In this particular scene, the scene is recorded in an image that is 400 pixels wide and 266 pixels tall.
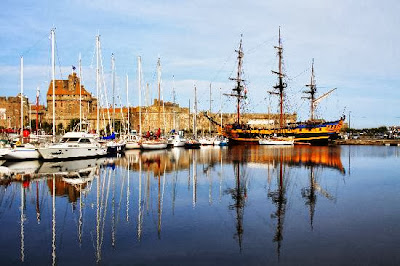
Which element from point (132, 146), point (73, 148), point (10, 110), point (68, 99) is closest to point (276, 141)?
point (132, 146)

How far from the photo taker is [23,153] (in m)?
26.7

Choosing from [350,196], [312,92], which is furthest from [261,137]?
[350,196]

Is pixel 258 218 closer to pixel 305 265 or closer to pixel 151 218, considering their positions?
pixel 151 218

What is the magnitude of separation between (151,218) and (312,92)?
55740mm

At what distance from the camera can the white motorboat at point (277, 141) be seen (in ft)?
183

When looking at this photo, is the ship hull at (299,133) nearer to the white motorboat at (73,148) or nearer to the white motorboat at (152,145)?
the white motorboat at (152,145)

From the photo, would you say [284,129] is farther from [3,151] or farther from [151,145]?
[3,151]

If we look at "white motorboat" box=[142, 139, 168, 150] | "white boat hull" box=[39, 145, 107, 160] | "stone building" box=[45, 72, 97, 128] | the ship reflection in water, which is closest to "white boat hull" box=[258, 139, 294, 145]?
"white motorboat" box=[142, 139, 168, 150]

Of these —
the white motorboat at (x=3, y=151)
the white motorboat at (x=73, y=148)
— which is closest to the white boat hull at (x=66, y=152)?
the white motorboat at (x=73, y=148)

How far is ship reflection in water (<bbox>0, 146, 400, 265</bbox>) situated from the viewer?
25.2 ft

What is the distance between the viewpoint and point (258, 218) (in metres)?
10.6

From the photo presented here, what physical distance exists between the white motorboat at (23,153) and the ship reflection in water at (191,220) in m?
8.53

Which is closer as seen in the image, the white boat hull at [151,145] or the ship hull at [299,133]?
the white boat hull at [151,145]

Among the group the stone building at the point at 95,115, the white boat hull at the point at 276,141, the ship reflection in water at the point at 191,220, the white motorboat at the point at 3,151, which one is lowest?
the ship reflection in water at the point at 191,220
